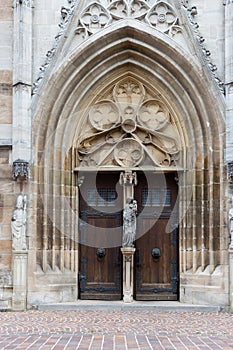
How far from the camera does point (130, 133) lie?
42.8ft

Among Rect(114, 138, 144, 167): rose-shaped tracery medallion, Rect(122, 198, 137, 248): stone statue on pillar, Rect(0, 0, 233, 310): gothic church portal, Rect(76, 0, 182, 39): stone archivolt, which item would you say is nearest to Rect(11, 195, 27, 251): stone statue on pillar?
Rect(0, 0, 233, 310): gothic church portal

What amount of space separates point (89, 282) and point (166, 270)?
1.60 meters

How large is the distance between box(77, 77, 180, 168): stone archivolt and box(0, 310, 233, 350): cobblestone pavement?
10.8 ft

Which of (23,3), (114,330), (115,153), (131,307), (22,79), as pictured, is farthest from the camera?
(115,153)

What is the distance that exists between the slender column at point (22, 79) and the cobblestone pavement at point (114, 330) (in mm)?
3179

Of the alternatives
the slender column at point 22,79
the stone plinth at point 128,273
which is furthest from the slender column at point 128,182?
the slender column at point 22,79

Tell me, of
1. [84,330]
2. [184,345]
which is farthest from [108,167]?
[184,345]

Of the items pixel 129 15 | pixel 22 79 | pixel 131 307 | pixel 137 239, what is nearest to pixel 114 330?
pixel 131 307

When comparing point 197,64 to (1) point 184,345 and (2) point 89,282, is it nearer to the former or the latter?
(2) point 89,282

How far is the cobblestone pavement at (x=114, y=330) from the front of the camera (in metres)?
7.98

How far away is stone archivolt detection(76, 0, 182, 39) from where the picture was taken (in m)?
12.4

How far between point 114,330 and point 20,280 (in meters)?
3.22

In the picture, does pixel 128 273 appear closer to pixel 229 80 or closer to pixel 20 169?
pixel 20 169

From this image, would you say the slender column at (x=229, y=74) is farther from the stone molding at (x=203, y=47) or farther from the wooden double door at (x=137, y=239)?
the wooden double door at (x=137, y=239)
